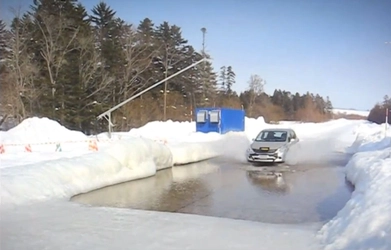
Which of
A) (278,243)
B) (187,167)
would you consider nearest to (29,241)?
(278,243)

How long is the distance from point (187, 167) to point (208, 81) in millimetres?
48349

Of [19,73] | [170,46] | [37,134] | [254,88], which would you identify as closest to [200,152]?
[37,134]

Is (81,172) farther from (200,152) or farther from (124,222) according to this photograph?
(200,152)

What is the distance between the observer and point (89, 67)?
36.7 metres

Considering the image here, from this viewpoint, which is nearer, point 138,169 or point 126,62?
point 138,169

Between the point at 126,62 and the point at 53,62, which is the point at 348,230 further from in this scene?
the point at 126,62

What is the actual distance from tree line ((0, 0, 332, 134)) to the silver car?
11742mm

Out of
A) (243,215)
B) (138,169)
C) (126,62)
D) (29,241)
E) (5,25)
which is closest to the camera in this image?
(29,241)

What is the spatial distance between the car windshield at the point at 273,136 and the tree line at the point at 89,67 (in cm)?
1114

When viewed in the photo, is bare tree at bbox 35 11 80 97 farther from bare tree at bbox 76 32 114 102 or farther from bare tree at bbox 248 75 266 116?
bare tree at bbox 248 75 266 116

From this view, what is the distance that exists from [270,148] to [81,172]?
8682mm

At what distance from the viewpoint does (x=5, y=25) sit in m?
30.9

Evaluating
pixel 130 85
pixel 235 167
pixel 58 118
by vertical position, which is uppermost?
pixel 130 85

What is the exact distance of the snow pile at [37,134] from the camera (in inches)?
759
